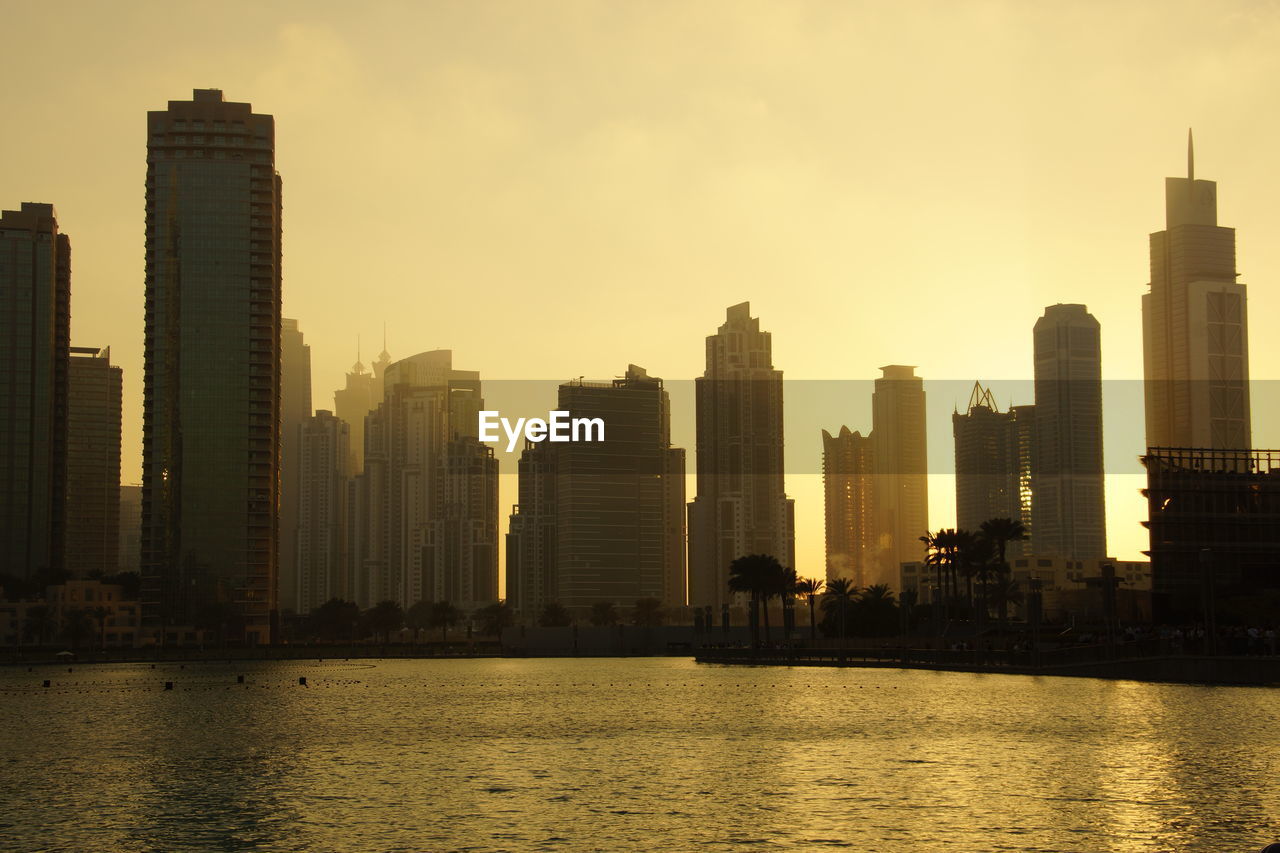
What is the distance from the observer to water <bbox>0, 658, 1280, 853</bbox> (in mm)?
43312

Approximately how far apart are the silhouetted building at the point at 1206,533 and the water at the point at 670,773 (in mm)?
42506

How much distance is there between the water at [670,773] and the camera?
43.3 meters

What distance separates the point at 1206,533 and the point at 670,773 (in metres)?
96.6

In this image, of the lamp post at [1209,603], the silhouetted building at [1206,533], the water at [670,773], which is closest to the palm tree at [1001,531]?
the silhouetted building at [1206,533]

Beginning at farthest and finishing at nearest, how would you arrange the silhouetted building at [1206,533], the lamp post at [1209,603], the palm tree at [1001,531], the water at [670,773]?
the palm tree at [1001,531], the silhouetted building at [1206,533], the lamp post at [1209,603], the water at [670,773]

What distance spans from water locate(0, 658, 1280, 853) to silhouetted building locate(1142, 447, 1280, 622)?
139ft

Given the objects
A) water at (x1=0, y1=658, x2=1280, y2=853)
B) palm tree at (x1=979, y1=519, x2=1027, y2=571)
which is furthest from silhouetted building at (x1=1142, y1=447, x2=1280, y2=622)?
water at (x1=0, y1=658, x2=1280, y2=853)

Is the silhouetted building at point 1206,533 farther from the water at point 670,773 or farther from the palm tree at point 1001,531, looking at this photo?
the water at point 670,773

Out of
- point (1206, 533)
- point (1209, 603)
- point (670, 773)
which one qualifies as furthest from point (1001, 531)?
point (670, 773)

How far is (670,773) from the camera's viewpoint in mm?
57062

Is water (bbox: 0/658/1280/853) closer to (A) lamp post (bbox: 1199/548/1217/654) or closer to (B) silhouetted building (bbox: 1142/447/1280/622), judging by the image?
(A) lamp post (bbox: 1199/548/1217/654)

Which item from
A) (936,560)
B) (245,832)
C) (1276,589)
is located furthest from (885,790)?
(936,560)

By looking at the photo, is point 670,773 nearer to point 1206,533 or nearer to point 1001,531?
point 1206,533

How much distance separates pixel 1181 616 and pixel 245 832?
366 feet
